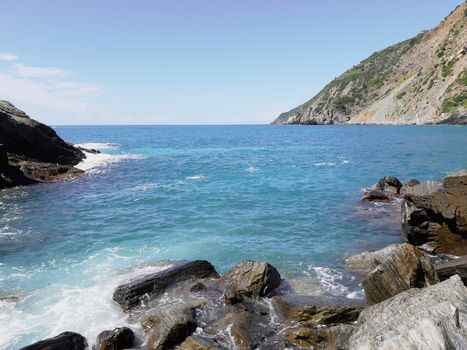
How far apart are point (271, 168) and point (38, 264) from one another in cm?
4140

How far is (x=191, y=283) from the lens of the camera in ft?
60.4

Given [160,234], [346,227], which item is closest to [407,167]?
[346,227]

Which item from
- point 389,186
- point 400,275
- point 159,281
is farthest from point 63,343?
Result: point 389,186

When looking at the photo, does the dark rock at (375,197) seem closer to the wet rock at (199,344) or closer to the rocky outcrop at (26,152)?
the wet rock at (199,344)

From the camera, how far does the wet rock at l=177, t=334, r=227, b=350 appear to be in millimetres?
12578

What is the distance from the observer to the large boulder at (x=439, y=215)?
20891 millimetres

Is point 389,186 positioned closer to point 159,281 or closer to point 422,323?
point 159,281

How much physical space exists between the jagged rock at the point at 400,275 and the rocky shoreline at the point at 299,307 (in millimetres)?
34

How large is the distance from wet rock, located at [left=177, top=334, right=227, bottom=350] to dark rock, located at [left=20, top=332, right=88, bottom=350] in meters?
3.74

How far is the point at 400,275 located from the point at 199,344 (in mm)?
7316

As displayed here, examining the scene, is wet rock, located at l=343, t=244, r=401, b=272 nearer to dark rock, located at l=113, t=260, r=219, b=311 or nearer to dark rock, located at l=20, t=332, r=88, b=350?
dark rock, located at l=113, t=260, r=219, b=311

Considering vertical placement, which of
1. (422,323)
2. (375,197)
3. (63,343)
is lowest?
(63,343)

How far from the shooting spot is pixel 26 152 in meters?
52.9

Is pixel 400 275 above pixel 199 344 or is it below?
above
